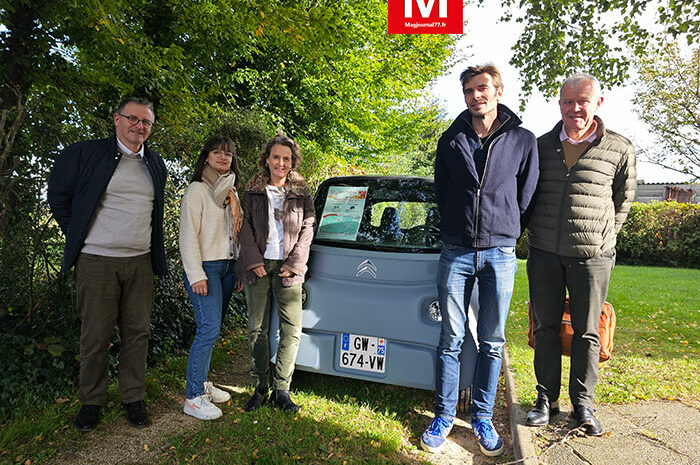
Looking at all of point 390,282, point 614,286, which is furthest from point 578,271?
point 614,286

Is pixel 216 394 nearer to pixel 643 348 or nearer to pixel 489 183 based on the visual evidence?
pixel 489 183

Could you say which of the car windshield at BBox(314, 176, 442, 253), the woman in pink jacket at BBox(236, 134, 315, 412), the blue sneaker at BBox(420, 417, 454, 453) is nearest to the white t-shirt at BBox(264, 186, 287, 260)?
the woman in pink jacket at BBox(236, 134, 315, 412)

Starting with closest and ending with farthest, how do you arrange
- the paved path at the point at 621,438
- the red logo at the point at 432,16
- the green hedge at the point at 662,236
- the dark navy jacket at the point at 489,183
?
the paved path at the point at 621,438, the dark navy jacket at the point at 489,183, the red logo at the point at 432,16, the green hedge at the point at 662,236

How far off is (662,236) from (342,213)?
17048 mm

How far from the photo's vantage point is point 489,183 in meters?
2.92

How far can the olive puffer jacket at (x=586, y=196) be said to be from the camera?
10.00 feet

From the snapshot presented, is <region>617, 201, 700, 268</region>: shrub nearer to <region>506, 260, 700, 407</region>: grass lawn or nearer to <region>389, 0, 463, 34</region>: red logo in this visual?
<region>506, 260, 700, 407</region>: grass lawn

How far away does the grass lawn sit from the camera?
157 inches

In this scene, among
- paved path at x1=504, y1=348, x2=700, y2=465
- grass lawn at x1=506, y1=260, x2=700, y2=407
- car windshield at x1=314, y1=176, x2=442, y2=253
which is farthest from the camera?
grass lawn at x1=506, y1=260, x2=700, y2=407

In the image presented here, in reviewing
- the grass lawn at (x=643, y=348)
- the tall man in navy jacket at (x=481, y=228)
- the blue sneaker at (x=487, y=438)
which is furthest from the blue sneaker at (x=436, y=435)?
the grass lawn at (x=643, y=348)

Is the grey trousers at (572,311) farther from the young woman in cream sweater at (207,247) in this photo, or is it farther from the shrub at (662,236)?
the shrub at (662,236)

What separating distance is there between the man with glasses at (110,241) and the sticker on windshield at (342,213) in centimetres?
135

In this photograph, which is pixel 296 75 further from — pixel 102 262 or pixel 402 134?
pixel 102 262

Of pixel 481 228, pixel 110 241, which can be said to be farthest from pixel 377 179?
pixel 110 241
